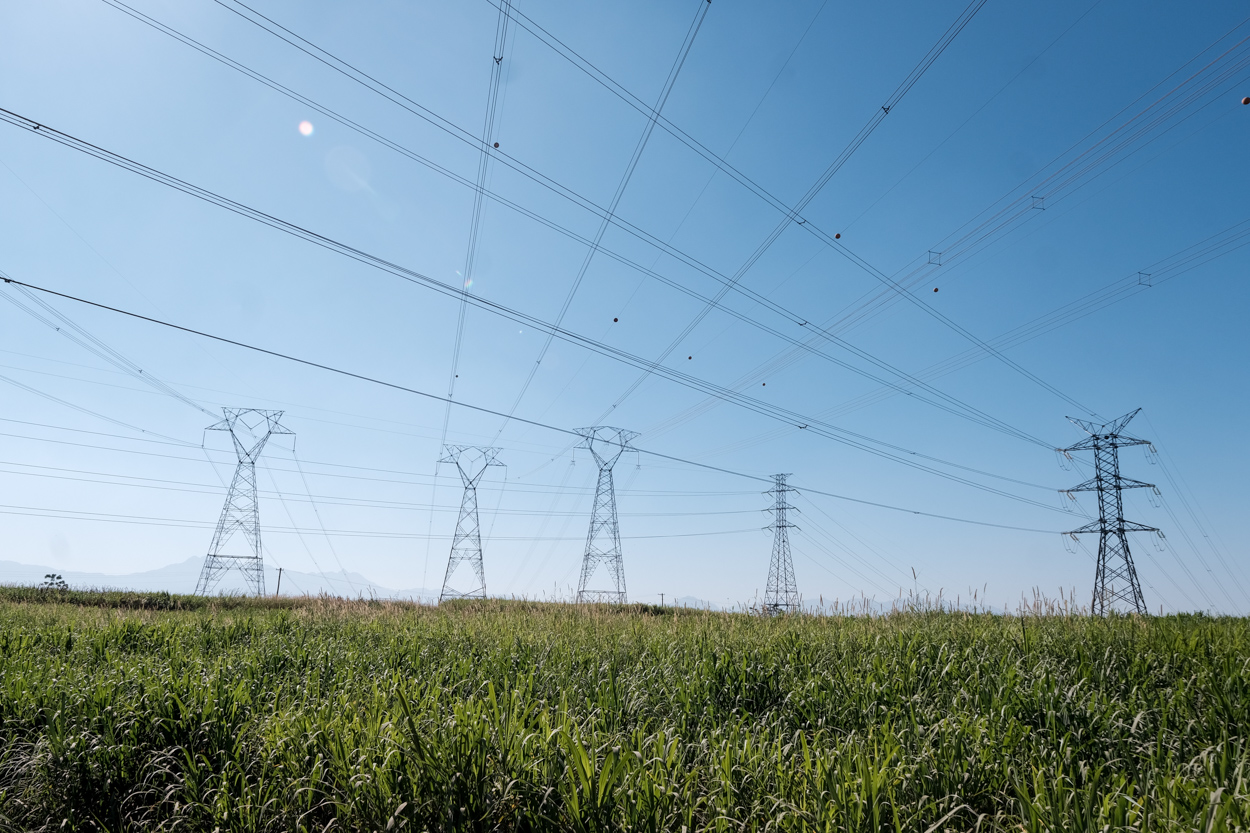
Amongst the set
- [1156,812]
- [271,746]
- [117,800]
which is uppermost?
[1156,812]

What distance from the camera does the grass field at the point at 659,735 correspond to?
124 inches

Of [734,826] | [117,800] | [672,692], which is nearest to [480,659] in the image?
[672,692]

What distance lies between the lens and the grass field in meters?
3.14

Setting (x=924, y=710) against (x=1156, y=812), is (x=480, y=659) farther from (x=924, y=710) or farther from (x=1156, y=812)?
(x=1156, y=812)

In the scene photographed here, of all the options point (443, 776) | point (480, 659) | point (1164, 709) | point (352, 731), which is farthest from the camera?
point (480, 659)

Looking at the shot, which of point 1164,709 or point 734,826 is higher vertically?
point 1164,709

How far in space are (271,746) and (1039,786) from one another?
16.9 feet

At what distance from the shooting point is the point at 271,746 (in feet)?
14.1

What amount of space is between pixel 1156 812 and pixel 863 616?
852 centimetres

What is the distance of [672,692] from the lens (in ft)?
18.4

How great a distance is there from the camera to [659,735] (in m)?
3.76

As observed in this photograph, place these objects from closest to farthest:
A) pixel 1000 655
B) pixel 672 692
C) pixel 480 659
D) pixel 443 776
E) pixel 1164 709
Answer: pixel 443 776, pixel 1164 709, pixel 672 692, pixel 1000 655, pixel 480 659

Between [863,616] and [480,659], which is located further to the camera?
[863,616]

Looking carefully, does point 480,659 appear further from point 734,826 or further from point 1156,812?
point 1156,812
